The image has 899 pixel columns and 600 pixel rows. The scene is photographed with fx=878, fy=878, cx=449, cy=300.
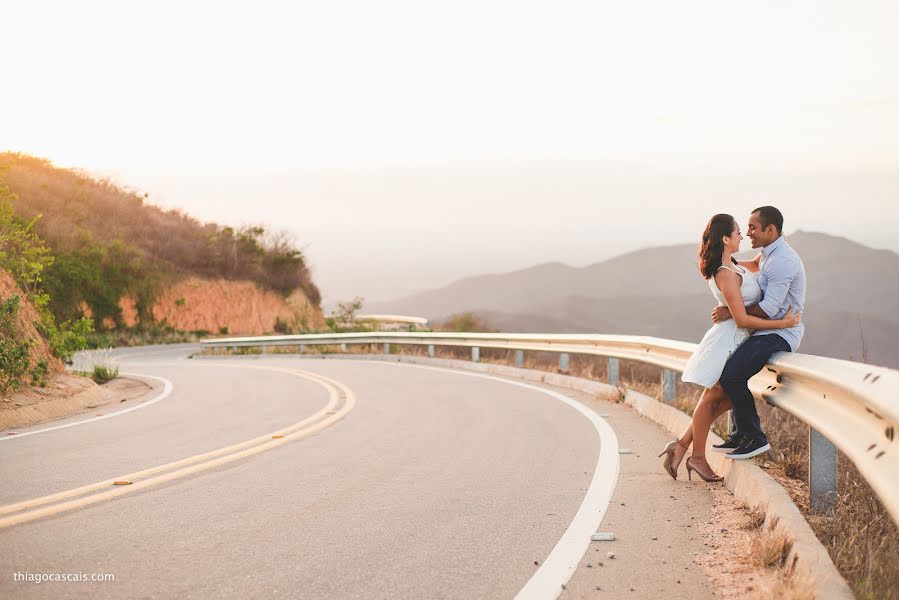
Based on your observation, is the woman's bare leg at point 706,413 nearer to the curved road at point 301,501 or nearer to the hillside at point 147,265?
the curved road at point 301,501

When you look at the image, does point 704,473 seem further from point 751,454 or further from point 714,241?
point 714,241

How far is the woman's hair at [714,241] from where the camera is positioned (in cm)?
686

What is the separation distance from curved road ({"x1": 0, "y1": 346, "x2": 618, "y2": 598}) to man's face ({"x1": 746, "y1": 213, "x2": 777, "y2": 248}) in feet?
7.91

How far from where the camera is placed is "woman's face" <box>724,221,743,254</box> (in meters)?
6.84

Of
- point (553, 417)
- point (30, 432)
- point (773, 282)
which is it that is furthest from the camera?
point (553, 417)

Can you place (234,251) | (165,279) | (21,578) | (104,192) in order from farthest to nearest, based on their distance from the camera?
1. (104,192)
2. (234,251)
3. (165,279)
4. (21,578)

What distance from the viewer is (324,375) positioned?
20406mm

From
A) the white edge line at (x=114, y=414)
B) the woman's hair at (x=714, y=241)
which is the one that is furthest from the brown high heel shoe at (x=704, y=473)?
the white edge line at (x=114, y=414)

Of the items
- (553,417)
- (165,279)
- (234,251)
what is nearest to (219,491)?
(553,417)

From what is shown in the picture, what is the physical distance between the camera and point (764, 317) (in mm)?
6867

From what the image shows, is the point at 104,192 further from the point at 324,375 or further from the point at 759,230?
the point at 759,230

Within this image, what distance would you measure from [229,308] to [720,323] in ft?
177

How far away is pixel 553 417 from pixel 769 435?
382 centimetres

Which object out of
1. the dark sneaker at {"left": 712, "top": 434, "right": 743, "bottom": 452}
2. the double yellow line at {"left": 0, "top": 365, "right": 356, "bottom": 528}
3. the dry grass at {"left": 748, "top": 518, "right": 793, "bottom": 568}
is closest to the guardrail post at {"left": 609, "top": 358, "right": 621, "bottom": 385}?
the double yellow line at {"left": 0, "top": 365, "right": 356, "bottom": 528}
